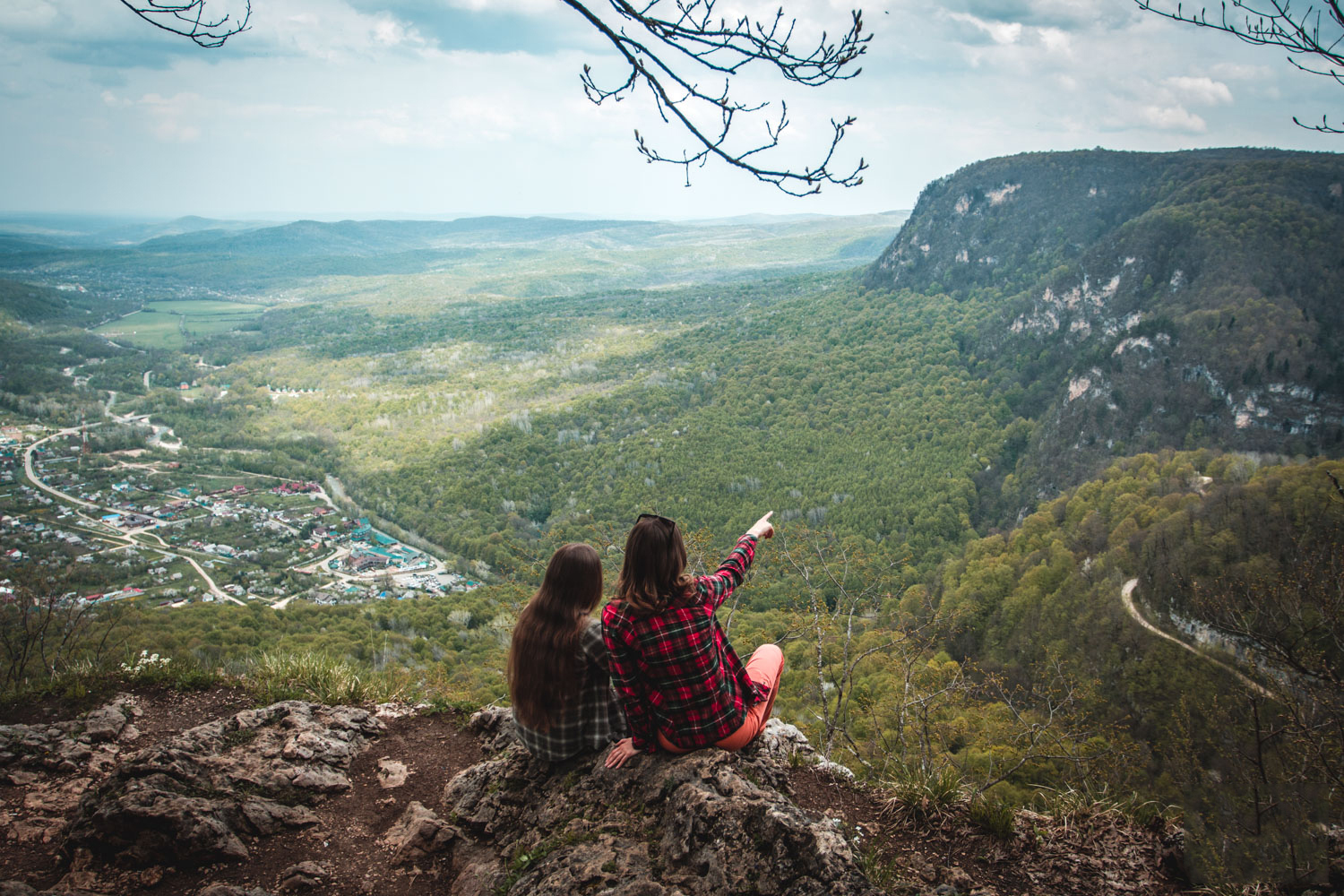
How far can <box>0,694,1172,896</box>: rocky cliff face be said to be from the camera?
318 centimetres

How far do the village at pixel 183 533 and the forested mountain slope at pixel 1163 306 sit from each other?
4791 centimetres

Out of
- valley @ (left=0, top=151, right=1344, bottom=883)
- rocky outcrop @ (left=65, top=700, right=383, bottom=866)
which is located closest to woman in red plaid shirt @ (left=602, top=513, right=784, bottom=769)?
valley @ (left=0, top=151, right=1344, bottom=883)

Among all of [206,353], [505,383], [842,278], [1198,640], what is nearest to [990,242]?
[842,278]

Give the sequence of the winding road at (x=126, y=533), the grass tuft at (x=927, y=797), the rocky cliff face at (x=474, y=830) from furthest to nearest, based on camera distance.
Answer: the winding road at (x=126, y=533) < the grass tuft at (x=927, y=797) < the rocky cliff face at (x=474, y=830)

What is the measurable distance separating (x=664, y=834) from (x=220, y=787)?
330 cm

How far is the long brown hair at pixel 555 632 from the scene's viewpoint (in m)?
3.77

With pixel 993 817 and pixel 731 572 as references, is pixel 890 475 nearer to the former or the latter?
pixel 993 817

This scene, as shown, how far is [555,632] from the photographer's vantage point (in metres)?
3.82

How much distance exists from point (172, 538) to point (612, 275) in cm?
13918

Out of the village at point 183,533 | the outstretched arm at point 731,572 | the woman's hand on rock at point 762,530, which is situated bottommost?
the village at point 183,533

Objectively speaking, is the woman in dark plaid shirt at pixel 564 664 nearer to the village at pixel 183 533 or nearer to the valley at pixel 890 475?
the valley at pixel 890 475

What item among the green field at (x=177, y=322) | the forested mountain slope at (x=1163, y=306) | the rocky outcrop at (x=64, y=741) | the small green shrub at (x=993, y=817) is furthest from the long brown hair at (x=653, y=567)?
the green field at (x=177, y=322)

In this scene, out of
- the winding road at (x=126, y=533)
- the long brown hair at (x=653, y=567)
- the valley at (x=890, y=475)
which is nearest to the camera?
the long brown hair at (x=653, y=567)

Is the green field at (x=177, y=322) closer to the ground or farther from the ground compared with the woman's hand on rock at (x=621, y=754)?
farther from the ground
